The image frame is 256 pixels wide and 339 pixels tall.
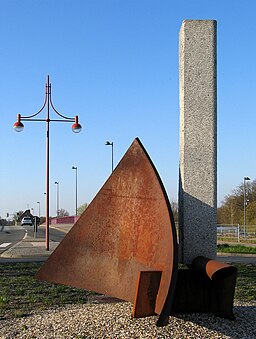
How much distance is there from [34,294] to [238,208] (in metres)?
49.6

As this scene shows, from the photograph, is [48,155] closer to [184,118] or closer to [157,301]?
[184,118]

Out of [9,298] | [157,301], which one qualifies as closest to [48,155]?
[9,298]

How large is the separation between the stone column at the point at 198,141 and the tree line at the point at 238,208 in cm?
4242

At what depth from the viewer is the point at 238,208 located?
189 ft

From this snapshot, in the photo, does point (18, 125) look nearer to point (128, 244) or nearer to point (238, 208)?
point (128, 244)

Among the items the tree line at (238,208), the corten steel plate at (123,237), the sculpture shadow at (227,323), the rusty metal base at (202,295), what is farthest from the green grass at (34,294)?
the tree line at (238,208)

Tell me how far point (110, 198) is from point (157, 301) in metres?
1.74

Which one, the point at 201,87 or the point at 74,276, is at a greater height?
the point at 201,87

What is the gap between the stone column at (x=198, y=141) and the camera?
7.66 metres

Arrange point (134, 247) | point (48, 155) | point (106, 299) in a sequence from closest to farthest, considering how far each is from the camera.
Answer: point (134, 247), point (106, 299), point (48, 155)

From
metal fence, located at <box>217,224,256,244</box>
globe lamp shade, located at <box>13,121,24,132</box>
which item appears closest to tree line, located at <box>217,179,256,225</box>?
metal fence, located at <box>217,224,256,244</box>

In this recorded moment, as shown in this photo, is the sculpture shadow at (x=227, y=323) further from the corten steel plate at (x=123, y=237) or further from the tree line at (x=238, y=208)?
the tree line at (x=238, y=208)

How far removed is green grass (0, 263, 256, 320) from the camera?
28.1 feet

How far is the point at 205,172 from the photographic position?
775 centimetres
